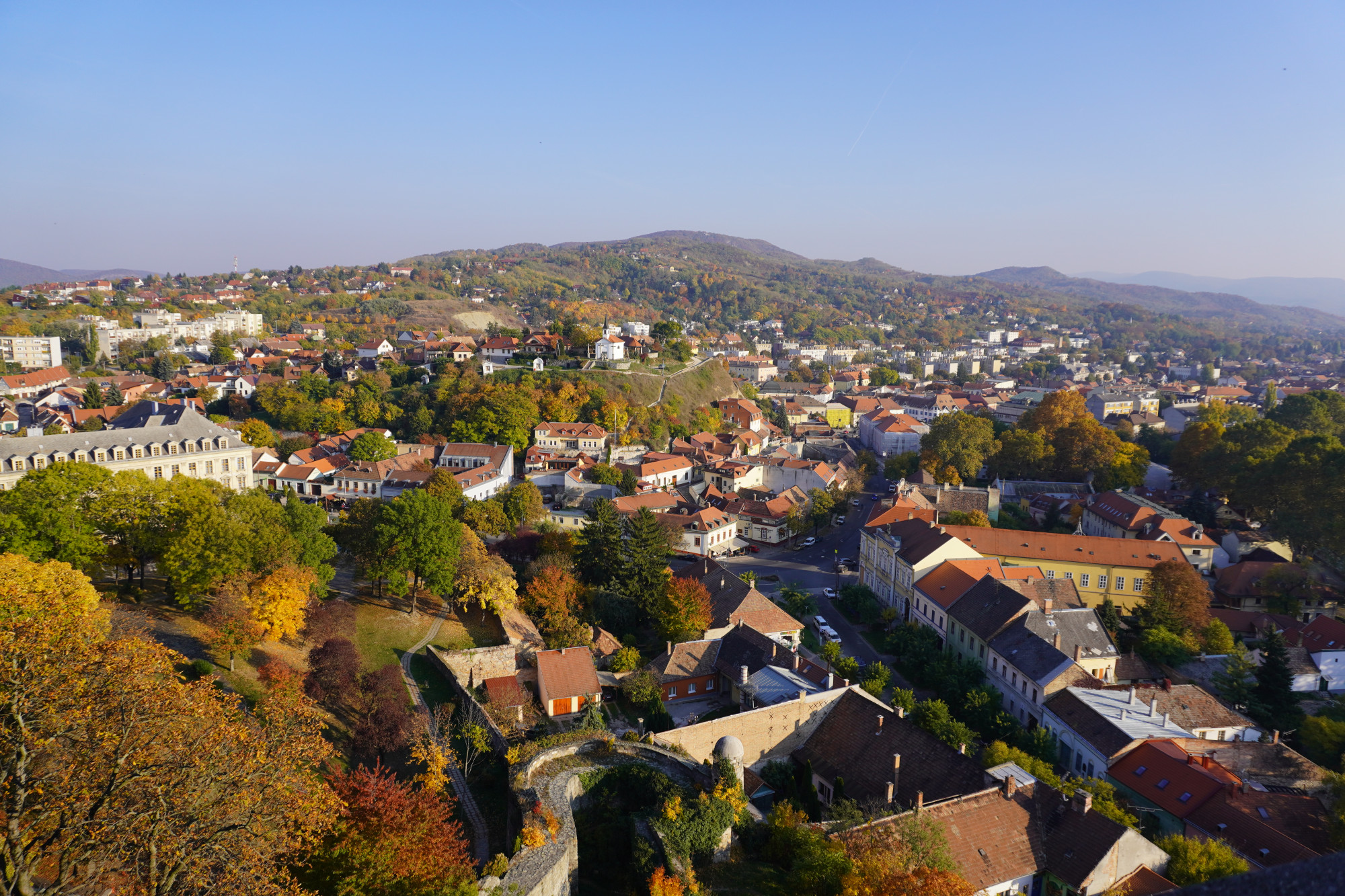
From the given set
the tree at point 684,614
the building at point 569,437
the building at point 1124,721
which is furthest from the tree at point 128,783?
the building at point 569,437

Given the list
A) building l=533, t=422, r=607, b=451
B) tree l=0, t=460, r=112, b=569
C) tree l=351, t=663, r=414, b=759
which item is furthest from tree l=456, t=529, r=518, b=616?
building l=533, t=422, r=607, b=451

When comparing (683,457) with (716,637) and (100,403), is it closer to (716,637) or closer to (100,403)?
(716,637)

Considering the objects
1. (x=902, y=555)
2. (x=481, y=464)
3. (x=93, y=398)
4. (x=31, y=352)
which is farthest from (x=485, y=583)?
(x=31, y=352)

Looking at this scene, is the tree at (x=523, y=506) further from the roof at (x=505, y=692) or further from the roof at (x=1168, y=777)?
the roof at (x=1168, y=777)

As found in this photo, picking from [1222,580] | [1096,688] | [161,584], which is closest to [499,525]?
[161,584]

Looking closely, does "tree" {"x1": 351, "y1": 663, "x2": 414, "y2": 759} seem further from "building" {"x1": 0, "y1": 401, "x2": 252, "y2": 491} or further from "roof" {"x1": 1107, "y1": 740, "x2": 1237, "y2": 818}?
"roof" {"x1": 1107, "y1": 740, "x2": 1237, "y2": 818}
